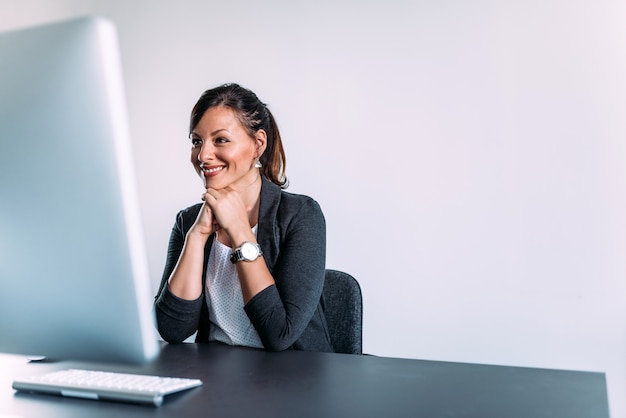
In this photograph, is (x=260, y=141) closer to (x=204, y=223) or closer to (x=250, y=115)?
(x=250, y=115)

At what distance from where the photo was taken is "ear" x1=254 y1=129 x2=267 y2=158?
205 cm

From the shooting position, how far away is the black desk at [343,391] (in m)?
1.06

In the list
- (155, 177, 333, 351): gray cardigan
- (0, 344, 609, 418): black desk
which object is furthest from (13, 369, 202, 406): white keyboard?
(155, 177, 333, 351): gray cardigan

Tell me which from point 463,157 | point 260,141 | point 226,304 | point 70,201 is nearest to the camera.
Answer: point 70,201

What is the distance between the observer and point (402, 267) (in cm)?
296

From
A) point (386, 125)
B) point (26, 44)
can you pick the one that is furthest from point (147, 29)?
point (26, 44)

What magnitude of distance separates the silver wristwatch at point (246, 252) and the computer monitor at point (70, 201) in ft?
2.98

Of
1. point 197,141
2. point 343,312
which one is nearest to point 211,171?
point 197,141

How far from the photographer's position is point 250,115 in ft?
6.66

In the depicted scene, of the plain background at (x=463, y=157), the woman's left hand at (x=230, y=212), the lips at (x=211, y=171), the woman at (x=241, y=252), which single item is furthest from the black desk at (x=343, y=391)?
the plain background at (x=463, y=157)

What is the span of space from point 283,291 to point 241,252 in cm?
14

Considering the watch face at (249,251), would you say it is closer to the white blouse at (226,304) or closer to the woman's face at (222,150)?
the white blouse at (226,304)

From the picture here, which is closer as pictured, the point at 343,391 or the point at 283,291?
the point at 343,391

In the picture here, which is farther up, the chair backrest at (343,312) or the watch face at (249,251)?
the watch face at (249,251)
